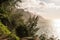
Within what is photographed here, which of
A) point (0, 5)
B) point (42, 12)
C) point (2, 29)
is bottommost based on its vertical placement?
point (2, 29)

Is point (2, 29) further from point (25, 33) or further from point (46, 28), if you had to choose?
point (46, 28)

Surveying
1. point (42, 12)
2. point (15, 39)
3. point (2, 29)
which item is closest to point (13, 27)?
point (2, 29)

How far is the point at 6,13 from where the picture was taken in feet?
10.7

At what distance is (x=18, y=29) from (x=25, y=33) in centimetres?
11

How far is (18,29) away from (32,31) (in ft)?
0.82

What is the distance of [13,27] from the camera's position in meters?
3.10

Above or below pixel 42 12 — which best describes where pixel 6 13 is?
below

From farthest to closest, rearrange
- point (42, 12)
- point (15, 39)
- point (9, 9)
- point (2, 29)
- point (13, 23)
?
point (42, 12)
point (9, 9)
point (13, 23)
point (2, 29)
point (15, 39)

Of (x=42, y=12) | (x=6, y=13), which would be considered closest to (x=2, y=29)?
(x=6, y=13)

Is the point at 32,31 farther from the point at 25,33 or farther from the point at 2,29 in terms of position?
the point at 2,29

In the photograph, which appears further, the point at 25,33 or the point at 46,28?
the point at 46,28

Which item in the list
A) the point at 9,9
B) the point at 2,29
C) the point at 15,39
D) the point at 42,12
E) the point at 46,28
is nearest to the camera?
the point at 15,39

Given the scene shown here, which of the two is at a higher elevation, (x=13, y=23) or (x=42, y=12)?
(x=42, y=12)

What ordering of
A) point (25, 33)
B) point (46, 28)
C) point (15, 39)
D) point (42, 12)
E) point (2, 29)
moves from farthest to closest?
point (42, 12)
point (46, 28)
point (25, 33)
point (2, 29)
point (15, 39)
